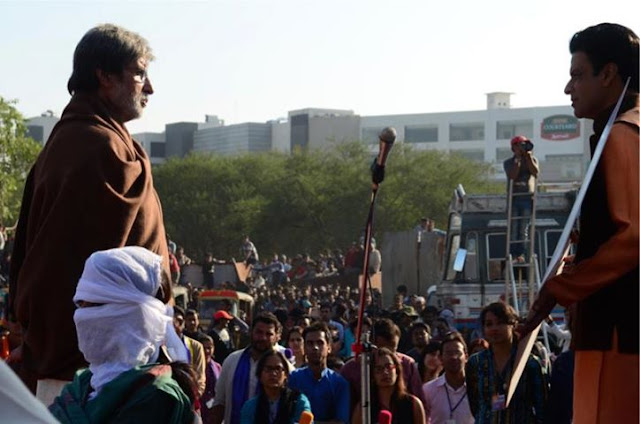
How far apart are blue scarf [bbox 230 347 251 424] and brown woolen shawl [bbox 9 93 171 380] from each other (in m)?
5.57

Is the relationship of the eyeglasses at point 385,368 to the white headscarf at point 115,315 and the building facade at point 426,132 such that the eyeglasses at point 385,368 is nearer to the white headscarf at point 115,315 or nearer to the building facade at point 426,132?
the white headscarf at point 115,315

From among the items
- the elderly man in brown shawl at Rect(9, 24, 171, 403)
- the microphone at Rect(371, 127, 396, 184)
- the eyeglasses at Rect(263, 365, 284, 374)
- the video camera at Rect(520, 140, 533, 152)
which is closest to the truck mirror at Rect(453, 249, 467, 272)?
the video camera at Rect(520, 140, 533, 152)

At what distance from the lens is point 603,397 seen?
13.9 feet

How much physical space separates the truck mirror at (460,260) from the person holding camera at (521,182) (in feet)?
4.43

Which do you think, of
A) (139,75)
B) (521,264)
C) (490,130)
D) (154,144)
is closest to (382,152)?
(139,75)

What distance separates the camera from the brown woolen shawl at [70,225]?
4758 mm

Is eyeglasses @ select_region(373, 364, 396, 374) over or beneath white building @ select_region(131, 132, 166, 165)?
over

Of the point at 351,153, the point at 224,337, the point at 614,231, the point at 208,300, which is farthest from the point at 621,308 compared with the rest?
the point at 351,153

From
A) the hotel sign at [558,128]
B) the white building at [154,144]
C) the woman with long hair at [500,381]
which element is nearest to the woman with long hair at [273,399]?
the woman with long hair at [500,381]

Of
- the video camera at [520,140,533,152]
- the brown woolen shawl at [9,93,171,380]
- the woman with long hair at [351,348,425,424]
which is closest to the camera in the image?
the brown woolen shawl at [9,93,171,380]

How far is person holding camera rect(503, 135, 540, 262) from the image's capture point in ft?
62.2

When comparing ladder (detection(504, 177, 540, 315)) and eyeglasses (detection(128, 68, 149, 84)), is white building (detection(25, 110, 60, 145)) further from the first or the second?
eyeglasses (detection(128, 68, 149, 84))

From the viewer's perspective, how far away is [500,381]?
8562 mm

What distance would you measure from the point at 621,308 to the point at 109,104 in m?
1.93
